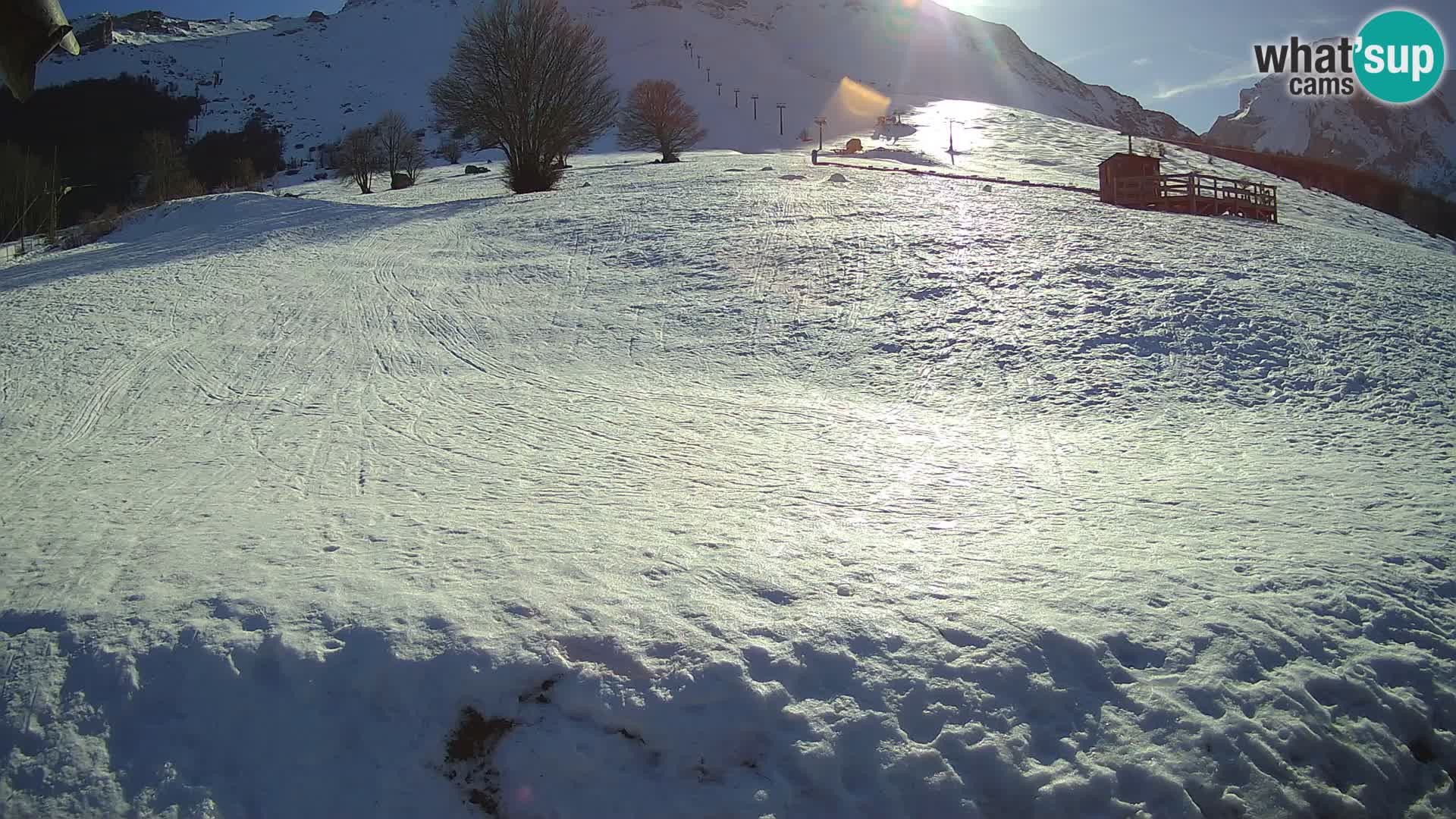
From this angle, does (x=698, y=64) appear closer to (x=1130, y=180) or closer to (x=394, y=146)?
(x=394, y=146)

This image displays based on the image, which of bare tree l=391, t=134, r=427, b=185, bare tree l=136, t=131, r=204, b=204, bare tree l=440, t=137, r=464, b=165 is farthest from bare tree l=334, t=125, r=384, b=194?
bare tree l=440, t=137, r=464, b=165

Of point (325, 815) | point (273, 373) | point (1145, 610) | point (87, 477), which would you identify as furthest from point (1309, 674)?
point (273, 373)

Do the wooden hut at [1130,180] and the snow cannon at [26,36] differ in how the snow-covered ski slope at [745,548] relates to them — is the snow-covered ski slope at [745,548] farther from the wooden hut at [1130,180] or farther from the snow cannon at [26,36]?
the wooden hut at [1130,180]

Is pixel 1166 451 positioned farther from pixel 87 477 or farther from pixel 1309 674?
pixel 87 477

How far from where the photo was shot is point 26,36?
212 cm

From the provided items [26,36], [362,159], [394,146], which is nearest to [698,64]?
[394,146]

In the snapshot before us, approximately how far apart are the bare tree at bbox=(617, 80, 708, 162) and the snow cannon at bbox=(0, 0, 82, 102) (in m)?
44.9

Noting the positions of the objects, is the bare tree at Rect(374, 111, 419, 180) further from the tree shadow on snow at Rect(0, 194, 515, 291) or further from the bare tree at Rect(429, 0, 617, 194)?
the tree shadow on snow at Rect(0, 194, 515, 291)

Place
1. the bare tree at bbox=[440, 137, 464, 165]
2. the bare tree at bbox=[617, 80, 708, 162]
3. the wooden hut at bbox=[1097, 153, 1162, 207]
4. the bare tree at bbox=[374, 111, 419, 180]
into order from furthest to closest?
the bare tree at bbox=[440, 137, 464, 165] → the bare tree at bbox=[374, 111, 419, 180] → the bare tree at bbox=[617, 80, 708, 162] → the wooden hut at bbox=[1097, 153, 1162, 207]

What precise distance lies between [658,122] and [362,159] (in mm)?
17961

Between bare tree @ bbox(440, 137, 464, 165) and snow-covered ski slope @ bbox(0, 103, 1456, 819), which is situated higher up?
bare tree @ bbox(440, 137, 464, 165)

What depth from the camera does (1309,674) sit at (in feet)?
13.4

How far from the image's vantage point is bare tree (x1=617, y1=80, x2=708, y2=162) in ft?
161

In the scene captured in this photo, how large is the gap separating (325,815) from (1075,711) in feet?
11.5
